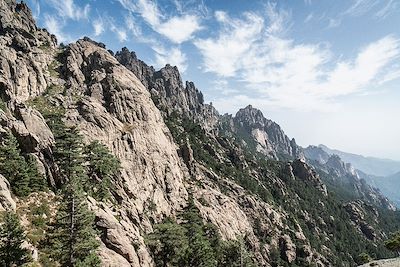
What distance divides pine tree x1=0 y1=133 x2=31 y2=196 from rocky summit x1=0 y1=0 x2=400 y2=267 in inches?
6.4

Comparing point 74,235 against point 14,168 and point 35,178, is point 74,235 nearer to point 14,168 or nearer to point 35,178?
point 35,178

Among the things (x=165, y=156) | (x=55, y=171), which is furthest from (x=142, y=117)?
(x=55, y=171)

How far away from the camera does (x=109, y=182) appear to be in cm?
7719

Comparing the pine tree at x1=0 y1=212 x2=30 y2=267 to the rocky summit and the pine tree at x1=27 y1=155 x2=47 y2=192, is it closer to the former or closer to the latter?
the rocky summit

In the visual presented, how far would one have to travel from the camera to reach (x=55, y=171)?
6200 cm

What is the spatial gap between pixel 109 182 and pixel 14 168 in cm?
2605

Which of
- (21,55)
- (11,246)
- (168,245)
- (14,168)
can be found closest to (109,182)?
(168,245)

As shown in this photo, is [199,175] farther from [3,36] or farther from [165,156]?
[3,36]

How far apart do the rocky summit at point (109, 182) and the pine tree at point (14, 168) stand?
0.16 metres

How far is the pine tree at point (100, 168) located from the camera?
7038 centimetres

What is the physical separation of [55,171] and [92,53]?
275 feet

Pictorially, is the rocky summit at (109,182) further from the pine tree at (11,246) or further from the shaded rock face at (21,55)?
the shaded rock face at (21,55)

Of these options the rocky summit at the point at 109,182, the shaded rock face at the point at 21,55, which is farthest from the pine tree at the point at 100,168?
the shaded rock face at the point at 21,55

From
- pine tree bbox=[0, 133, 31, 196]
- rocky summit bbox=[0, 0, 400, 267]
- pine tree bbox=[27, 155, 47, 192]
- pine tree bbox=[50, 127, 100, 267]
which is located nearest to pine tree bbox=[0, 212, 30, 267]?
rocky summit bbox=[0, 0, 400, 267]
